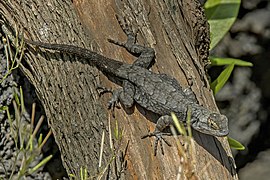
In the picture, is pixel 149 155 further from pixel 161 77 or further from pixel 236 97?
pixel 236 97

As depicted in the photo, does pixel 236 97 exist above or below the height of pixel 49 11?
below

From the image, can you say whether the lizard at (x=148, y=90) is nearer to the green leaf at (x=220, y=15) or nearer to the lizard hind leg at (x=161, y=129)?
the lizard hind leg at (x=161, y=129)

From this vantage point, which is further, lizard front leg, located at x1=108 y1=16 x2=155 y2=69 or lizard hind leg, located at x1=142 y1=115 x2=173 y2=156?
lizard front leg, located at x1=108 y1=16 x2=155 y2=69

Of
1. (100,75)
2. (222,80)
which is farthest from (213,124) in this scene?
(222,80)

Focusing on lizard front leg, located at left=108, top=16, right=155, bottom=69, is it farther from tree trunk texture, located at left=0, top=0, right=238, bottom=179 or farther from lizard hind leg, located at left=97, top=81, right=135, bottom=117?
lizard hind leg, located at left=97, top=81, right=135, bottom=117

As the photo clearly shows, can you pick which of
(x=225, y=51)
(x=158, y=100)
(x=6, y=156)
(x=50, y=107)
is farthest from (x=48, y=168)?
(x=225, y=51)

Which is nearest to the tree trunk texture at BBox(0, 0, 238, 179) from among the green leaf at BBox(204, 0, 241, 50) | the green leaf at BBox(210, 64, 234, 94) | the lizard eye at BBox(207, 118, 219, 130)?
the lizard eye at BBox(207, 118, 219, 130)
